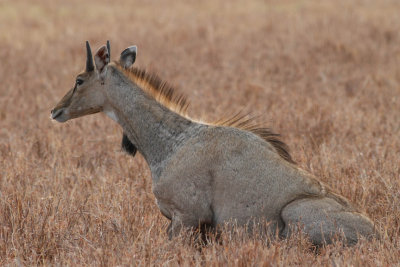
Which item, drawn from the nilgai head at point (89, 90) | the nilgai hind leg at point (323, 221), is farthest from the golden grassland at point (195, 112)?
the nilgai head at point (89, 90)

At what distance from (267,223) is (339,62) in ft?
33.9

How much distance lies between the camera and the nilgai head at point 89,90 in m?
6.67

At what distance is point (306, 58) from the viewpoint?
15344mm

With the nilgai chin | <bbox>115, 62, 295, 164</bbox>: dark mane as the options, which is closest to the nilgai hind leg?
the nilgai chin

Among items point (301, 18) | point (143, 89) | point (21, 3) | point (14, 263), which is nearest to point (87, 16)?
point (21, 3)

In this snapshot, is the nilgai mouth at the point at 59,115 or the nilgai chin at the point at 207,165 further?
the nilgai mouth at the point at 59,115

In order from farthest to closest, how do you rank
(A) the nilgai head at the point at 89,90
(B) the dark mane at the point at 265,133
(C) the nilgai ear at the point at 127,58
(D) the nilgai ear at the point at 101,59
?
1. (C) the nilgai ear at the point at 127,58
2. (A) the nilgai head at the point at 89,90
3. (D) the nilgai ear at the point at 101,59
4. (B) the dark mane at the point at 265,133

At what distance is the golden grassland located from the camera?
5.74m

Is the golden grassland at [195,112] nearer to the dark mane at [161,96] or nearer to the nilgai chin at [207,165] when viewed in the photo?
the nilgai chin at [207,165]

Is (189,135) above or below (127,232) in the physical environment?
above

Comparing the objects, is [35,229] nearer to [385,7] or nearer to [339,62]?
[339,62]

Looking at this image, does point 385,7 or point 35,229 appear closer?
point 35,229

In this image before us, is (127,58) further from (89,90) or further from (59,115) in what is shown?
(59,115)

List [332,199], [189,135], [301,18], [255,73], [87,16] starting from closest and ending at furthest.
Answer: [332,199]
[189,135]
[255,73]
[301,18]
[87,16]
